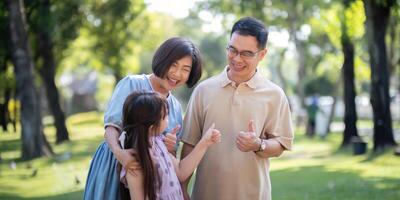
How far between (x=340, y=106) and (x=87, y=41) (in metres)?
26.7

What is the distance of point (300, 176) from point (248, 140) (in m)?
9.87

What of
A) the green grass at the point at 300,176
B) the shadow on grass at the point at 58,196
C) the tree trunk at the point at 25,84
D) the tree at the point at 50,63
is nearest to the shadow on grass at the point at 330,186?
the green grass at the point at 300,176

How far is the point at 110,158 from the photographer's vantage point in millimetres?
3828

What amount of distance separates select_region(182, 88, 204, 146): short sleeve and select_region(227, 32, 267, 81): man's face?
0.27m

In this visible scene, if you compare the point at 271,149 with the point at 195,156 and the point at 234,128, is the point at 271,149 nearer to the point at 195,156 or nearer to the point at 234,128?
the point at 234,128

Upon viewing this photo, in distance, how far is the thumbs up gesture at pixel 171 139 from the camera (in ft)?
12.5

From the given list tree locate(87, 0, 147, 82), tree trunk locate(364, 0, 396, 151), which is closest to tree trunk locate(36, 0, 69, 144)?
tree locate(87, 0, 147, 82)

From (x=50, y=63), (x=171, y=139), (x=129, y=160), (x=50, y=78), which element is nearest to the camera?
(x=129, y=160)

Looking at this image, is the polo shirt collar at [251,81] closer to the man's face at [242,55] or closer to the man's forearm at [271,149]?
the man's face at [242,55]

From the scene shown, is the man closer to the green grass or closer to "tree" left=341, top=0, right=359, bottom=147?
the green grass

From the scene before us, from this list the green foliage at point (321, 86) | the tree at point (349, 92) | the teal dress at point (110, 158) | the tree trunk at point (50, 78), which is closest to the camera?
the teal dress at point (110, 158)

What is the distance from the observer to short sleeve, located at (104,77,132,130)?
3799 mm

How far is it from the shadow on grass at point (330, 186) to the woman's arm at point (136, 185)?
22.8 ft

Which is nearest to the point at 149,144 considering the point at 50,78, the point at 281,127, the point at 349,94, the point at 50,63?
the point at 281,127
